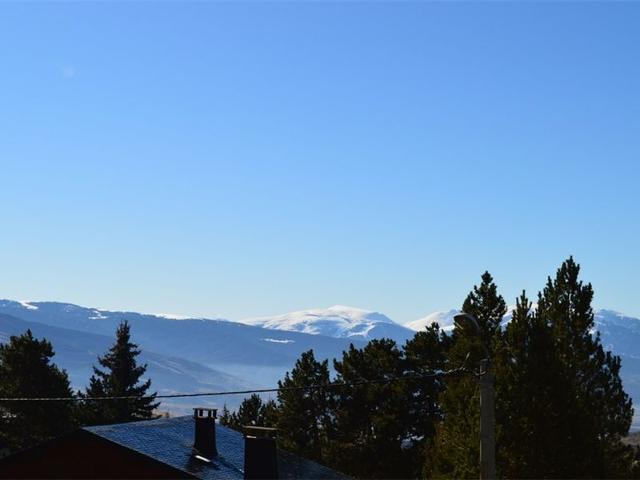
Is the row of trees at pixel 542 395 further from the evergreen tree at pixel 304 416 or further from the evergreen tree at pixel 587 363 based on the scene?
the evergreen tree at pixel 304 416

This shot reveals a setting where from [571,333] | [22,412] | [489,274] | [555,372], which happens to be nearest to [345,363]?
[22,412]

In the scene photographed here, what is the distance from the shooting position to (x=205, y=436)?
37.8 m

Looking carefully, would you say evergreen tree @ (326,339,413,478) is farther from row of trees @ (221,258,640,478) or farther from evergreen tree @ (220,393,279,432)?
row of trees @ (221,258,640,478)

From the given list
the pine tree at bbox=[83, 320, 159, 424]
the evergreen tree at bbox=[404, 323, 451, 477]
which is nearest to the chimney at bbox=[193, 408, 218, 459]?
the evergreen tree at bbox=[404, 323, 451, 477]

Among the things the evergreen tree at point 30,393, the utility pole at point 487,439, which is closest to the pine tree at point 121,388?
the evergreen tree at point 30,393

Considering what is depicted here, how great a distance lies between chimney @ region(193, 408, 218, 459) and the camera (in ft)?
123

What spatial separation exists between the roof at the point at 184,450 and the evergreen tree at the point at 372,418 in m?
34.0

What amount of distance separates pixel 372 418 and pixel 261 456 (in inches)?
1693

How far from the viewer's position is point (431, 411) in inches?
2995

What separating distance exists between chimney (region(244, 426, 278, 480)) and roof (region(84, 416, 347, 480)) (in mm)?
881

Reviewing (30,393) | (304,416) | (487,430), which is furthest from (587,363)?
(30,393)

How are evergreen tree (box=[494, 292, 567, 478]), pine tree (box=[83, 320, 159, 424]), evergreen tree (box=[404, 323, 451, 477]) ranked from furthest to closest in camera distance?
pine tree (box=[83, 320, 159, 424]) < evergreen tree (box=[404, 323, 451, 477]) < evergreen tree (box=[494, 292, 567, 478])

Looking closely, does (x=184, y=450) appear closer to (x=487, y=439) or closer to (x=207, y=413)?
(x=207, y=413)

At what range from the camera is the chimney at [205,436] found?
37.5 metres
